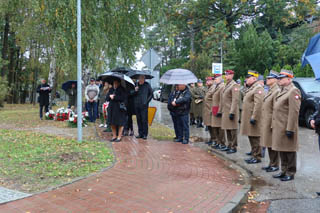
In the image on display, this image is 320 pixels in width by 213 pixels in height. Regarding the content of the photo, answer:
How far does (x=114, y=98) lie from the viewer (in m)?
9.28

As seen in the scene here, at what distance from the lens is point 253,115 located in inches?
298

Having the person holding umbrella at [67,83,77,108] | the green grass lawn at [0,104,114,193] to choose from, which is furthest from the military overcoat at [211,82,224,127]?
the person holding umbrella at [67,83,77,108]

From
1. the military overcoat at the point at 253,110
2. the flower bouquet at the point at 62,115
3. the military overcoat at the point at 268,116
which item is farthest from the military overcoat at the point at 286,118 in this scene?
the flower bouquet at the point at 62,115

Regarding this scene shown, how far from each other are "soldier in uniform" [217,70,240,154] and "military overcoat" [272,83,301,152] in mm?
1950

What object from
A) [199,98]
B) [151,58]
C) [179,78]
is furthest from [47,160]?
[199,98]

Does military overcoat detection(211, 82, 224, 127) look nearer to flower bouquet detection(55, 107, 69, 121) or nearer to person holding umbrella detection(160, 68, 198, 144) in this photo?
person holding umbrella detection(160, 68, 198, 144)

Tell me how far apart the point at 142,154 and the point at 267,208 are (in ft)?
11.9

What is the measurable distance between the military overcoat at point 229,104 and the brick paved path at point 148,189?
1.14m

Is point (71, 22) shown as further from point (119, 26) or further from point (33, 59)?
point (33, 59)

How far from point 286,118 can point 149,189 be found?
2853 mm

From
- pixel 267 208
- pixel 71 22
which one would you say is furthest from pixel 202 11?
pixel 267 208

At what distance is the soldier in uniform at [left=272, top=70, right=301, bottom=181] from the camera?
6.15 m

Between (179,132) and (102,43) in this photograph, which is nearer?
(179,132)

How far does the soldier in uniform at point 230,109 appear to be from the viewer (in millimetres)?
8461
